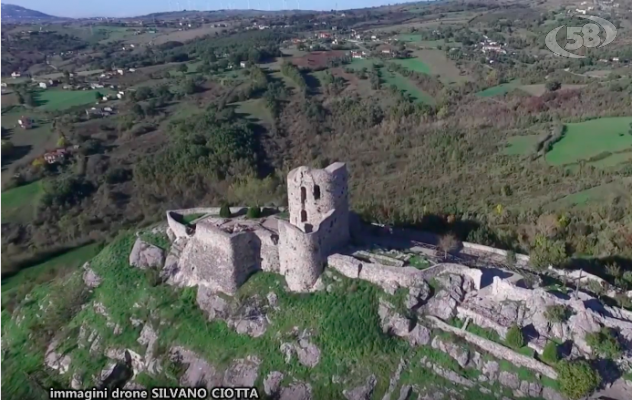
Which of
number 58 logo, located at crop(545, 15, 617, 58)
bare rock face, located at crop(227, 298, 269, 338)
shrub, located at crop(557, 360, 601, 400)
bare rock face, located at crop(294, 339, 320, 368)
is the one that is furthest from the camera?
number 58 logo, located at crop(545, 15, 617, 58)

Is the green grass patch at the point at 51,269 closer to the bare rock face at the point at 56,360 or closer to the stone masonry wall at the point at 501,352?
the bare rock face at the point at 56,360

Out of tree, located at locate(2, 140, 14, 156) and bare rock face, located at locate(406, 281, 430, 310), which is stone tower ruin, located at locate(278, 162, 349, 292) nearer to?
bare rock face, located at locate(406, 281, 430, 310)

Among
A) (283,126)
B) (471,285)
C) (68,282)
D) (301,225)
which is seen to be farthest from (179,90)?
(471,285)

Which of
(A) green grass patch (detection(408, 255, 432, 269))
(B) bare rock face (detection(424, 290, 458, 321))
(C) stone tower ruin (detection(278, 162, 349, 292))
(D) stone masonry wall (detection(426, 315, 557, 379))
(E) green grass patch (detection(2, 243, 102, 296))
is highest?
(C) stone tower ruin (detection(278, 162, 349, 292))

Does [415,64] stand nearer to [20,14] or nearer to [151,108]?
[151,108]

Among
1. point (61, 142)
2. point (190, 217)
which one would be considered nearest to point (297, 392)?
point (190, 217)

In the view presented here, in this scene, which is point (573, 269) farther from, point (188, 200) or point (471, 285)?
point (188, 200)

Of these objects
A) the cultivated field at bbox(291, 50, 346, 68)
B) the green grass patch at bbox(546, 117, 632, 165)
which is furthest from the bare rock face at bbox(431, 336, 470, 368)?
the cultivated field at bbox(291, 50, 346, 68)
